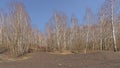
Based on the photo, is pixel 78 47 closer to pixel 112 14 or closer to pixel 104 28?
pixel 104 28

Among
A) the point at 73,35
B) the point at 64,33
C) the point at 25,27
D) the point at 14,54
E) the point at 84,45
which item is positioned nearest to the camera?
the point at 14,54

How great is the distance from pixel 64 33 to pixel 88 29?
232 inches

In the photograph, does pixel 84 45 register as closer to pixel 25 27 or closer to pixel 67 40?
pixel 67 40

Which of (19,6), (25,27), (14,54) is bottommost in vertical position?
(14,54)

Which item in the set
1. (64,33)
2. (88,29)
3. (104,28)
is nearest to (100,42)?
(104,28)

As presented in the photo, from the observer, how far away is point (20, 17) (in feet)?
133

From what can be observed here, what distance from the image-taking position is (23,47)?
42.4 meters

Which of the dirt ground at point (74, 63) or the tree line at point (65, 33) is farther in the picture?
the tree line at point (65, 33)

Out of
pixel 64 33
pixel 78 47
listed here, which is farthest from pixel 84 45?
pixel 64 33

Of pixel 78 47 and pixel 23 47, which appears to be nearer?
pixel 23 47

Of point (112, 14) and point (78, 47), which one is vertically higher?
point (112, 14)

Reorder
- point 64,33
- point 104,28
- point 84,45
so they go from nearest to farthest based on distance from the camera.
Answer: point 104,28
point 84,45
point 64,33

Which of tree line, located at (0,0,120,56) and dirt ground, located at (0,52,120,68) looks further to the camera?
tree line, located at (0,0,120,56)

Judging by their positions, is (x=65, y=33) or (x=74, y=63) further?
(x=65, y=33)
